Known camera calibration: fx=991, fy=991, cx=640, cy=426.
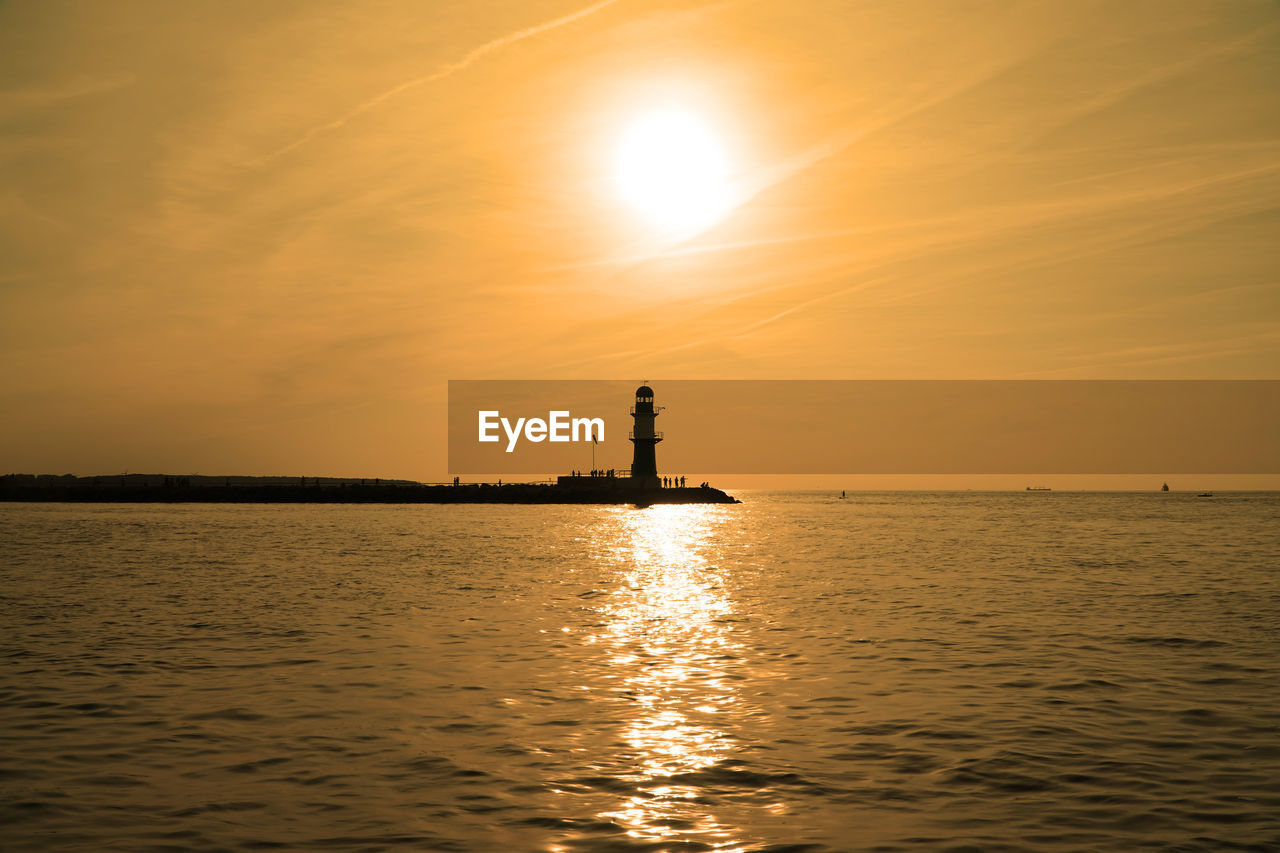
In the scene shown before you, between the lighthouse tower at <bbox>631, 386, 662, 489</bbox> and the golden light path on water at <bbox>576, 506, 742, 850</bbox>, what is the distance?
273 feet

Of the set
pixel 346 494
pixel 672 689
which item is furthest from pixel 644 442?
pixel 672 689

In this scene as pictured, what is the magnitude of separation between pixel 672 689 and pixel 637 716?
194 cm

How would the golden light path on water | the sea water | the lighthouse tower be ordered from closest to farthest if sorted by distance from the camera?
the sea water
the golden light path on water
the lighthouse tower

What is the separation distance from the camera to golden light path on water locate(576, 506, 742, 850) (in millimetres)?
9135

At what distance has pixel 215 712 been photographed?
13500 mm

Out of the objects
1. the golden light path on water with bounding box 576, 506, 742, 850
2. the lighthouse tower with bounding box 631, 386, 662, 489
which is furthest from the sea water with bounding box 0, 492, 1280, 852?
the lighthouse tower with bounding box 631, 386, 662, 489

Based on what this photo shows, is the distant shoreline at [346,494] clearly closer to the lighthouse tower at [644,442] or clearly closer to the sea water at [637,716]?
the lighthouse tower at [644,442]

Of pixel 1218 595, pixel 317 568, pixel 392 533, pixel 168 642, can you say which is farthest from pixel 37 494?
pixel 1218 595

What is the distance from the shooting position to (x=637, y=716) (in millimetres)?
13344

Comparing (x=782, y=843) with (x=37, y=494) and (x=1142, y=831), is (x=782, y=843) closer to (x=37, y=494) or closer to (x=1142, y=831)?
(x=1142, y=831)

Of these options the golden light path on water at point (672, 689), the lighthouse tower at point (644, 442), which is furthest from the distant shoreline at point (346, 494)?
the golden light path on water at point (672, 689)

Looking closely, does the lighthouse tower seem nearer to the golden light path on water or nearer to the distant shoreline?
the distant shoreline

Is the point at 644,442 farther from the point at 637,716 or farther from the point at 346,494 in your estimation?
the point at 637,716

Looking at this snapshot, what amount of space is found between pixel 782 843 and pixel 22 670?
13831 mm
